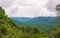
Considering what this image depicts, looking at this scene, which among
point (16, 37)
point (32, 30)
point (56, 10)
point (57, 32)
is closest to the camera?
point (16, 37)

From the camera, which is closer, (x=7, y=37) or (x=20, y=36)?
(x=7, y=37)

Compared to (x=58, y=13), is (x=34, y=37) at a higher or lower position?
lower

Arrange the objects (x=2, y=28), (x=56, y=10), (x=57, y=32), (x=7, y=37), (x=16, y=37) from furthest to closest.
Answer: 1. (x=56, y=10)
2. (x=57, y=32)
3. (x=2, y=28)
4. (x=16, y=37)
5. (x=7, y=37)

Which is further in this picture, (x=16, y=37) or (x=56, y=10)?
(x=56, y=10)

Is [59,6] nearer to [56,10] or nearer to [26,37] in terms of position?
[56,10]

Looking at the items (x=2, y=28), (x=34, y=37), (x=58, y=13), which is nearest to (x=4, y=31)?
(x=2, y=28)

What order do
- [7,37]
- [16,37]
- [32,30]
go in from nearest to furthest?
1. [7,37]
2. [16,37]
3. [32,30]

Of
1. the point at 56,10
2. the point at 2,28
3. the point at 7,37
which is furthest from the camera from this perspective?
the point at 56,10

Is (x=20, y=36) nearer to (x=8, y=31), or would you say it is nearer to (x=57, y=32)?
(x=8, y=31)

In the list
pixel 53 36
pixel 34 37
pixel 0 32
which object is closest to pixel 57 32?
pixel 53 36
